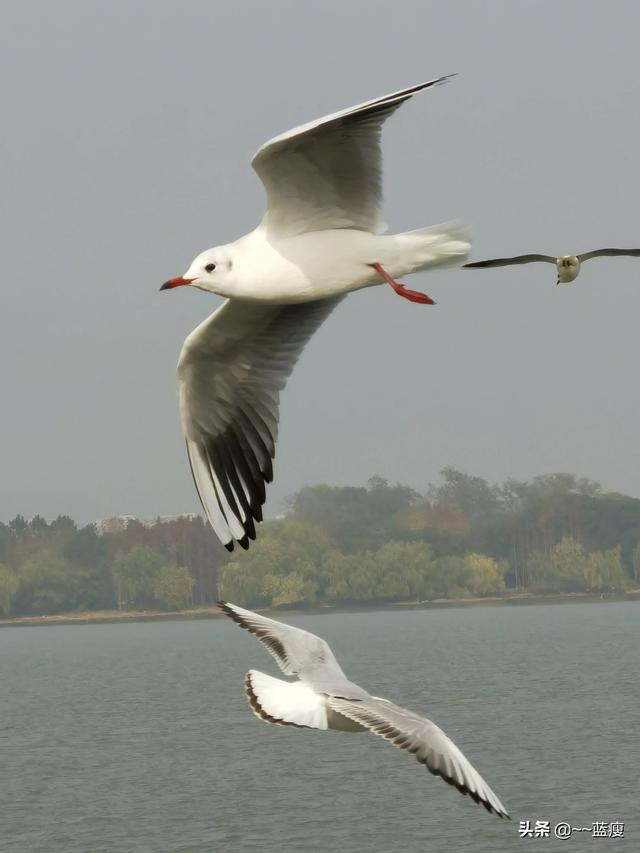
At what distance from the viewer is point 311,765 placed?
81.2m

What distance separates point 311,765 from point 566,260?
243 ft

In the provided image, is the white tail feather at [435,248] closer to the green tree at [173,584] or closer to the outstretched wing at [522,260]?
the outstretched wing at [522,260]

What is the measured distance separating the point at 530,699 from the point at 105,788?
34.8 meters

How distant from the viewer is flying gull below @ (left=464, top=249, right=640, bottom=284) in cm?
924

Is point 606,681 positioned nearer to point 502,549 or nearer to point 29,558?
point 502,549

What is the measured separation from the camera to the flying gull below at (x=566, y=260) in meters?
9.24

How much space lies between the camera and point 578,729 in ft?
273

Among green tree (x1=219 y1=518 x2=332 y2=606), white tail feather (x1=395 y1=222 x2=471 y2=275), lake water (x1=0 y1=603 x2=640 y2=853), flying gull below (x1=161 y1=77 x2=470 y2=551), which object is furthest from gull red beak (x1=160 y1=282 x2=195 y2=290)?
green tree (x1=219 y1=518 x2=332 y2=606)

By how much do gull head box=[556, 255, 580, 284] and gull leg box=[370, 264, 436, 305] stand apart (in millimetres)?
1563

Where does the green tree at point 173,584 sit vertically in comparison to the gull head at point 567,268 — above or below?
below

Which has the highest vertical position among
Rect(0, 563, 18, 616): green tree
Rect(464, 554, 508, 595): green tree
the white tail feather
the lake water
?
the white tail feather

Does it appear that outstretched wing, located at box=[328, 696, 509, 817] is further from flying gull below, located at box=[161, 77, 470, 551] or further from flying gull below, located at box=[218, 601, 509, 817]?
flying gull below, located at box=[161, 77, 470, 551]

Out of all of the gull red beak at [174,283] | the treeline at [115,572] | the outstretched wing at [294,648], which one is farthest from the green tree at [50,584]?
the gull red beak at [174,283]

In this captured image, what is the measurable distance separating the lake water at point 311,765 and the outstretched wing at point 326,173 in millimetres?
45626
